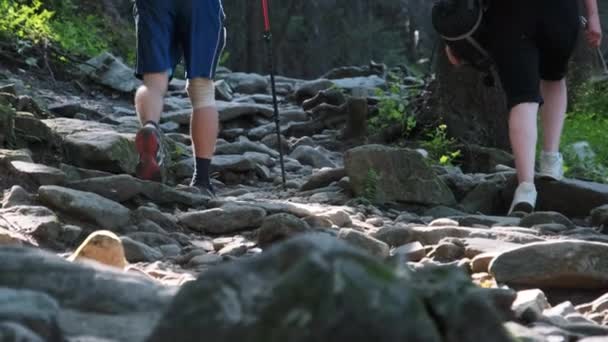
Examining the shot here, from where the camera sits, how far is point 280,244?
6.32 ft

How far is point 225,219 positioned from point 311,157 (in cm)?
444

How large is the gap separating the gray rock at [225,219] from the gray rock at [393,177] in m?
1.48

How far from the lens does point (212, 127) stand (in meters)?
6.50

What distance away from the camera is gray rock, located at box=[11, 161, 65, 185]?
5.45 metres

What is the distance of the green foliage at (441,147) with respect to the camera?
862 centimetres

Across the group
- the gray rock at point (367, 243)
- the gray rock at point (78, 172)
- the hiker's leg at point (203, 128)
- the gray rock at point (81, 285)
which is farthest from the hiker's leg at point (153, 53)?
the gray rock at point (81, 285)

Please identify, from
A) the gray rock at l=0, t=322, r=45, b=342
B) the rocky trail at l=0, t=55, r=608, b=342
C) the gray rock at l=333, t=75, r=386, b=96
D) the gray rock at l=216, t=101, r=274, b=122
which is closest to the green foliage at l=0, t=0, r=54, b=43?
the rocky trail at l=0, t=55, r=608, b=342

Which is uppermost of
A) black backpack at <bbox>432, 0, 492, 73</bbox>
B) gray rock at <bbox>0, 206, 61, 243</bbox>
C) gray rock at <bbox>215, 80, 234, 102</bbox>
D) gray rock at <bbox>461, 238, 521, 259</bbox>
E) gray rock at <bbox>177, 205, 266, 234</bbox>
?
black backpack at <bbox>432, 0, 492, 73</bbox>

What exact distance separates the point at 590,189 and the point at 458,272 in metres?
4.70

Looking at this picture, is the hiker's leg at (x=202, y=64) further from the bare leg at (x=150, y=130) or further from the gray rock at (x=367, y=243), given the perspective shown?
the gray rock at (x=367, y=243)

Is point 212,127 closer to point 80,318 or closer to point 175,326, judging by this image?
point 80,318

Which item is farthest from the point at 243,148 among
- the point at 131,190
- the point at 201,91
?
the point at 131,190

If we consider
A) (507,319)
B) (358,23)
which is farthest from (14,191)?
(358,23)

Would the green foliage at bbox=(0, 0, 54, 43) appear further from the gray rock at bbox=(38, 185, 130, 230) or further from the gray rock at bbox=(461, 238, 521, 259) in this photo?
the gray rock at bbox=(461, 238, 521, 259)
